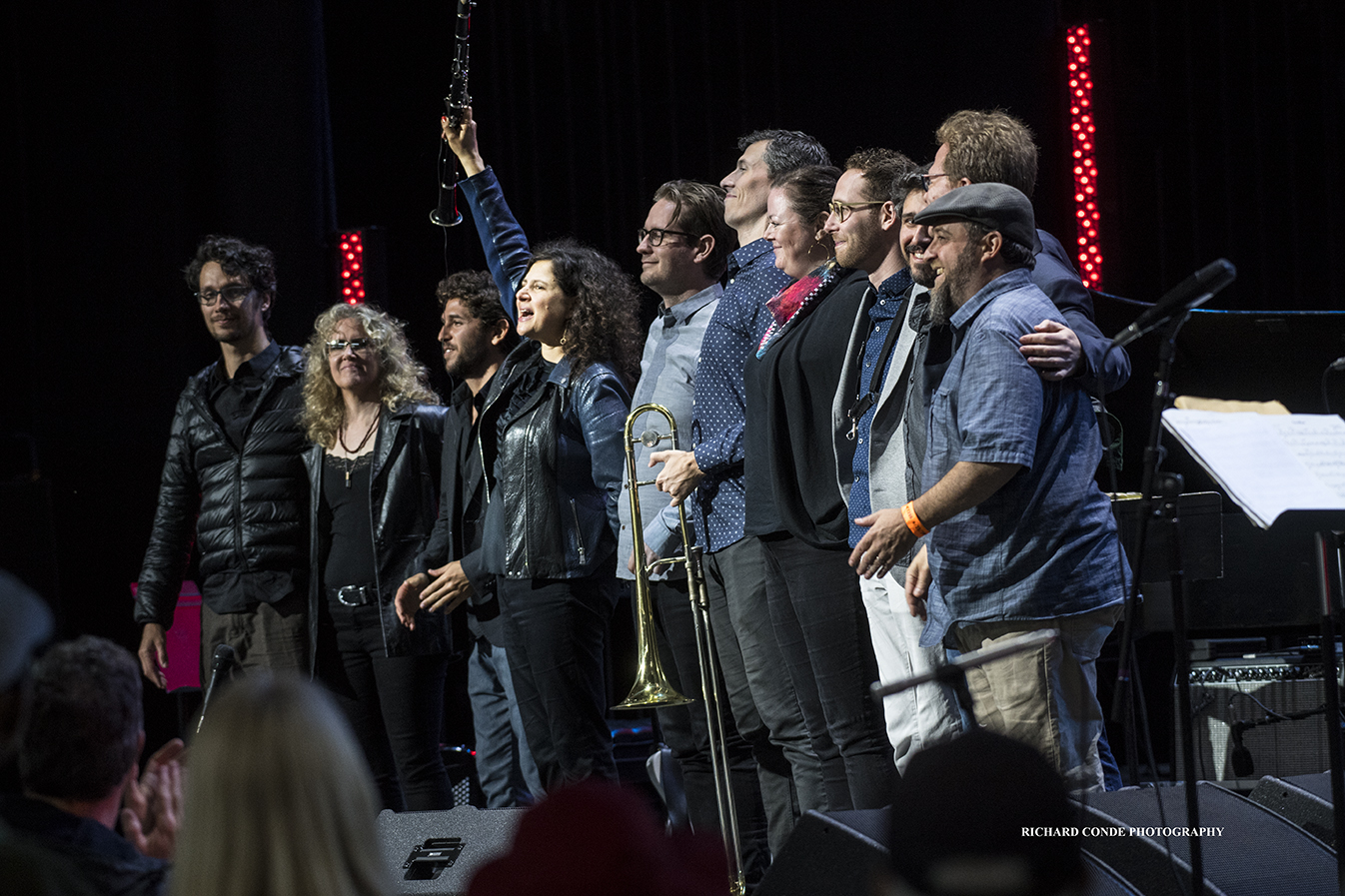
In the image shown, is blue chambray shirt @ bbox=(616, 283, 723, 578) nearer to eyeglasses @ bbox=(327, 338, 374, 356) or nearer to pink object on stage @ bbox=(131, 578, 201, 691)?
eyeglasses @ bbox=(327, 338, 374, 356)

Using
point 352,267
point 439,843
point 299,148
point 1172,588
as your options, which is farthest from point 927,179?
point 299,148

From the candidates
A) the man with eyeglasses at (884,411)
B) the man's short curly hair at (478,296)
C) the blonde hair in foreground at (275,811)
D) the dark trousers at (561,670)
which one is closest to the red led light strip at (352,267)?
the man's short curly hair at (478,296)

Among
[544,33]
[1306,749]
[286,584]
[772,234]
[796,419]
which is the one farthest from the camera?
[544,33]

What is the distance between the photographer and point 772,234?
3893 mm

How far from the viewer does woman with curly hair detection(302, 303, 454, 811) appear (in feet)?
14.6

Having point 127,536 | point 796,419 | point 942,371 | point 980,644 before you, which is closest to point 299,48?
point 127,536

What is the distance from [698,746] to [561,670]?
18.7 inches

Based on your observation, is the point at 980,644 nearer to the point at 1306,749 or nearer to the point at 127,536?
the point at 1306,749

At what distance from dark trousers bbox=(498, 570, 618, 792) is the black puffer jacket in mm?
990

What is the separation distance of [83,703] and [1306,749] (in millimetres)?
4523

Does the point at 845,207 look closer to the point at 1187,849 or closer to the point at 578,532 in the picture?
the point at 578,532

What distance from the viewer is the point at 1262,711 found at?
5.04 meters

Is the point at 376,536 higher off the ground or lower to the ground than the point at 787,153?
lower

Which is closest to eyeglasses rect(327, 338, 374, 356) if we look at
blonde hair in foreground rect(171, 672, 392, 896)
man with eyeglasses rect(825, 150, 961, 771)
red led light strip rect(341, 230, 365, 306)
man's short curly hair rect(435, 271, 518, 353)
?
man's short curly hair rect(435, 271, 518, 353)
